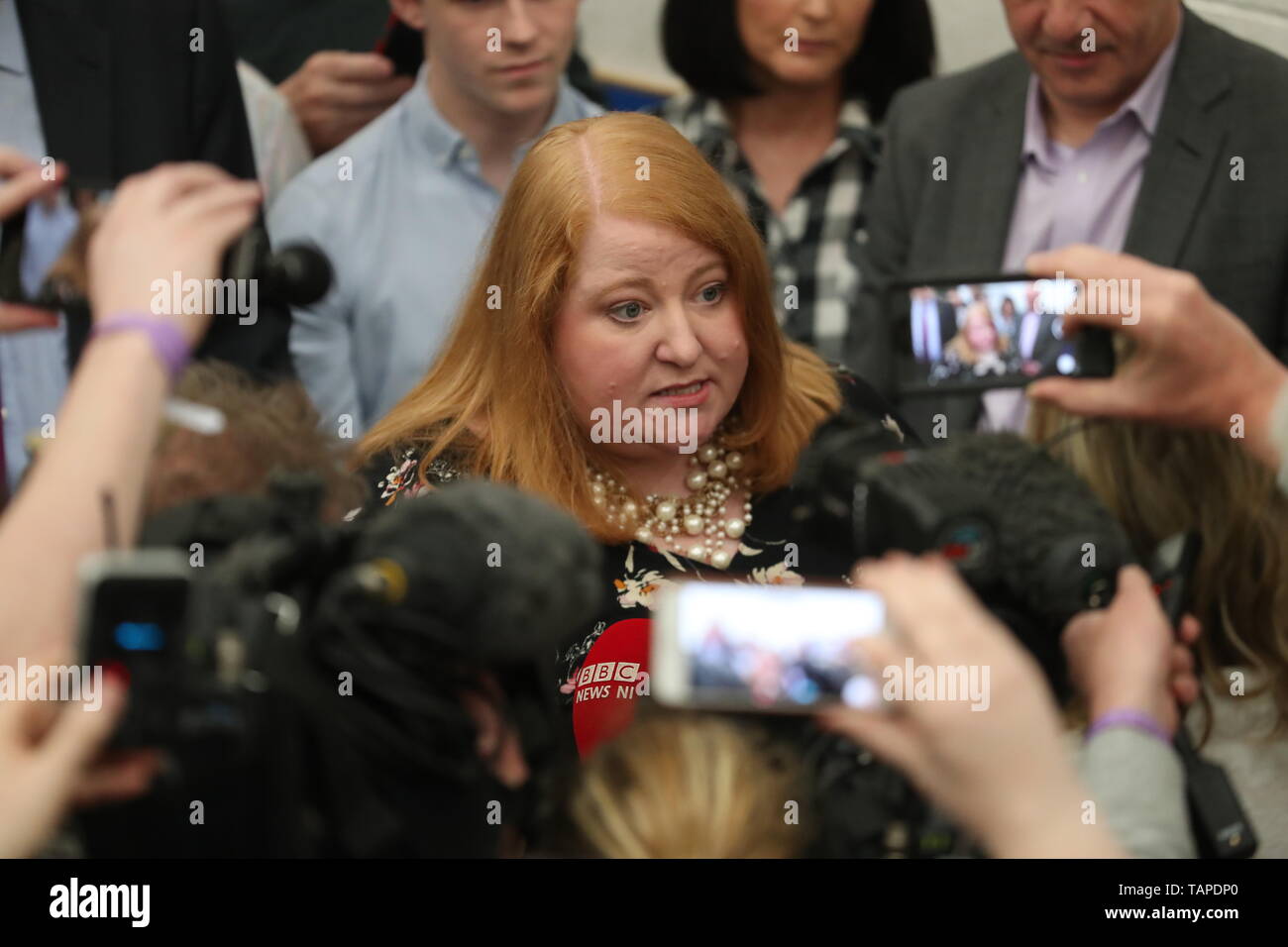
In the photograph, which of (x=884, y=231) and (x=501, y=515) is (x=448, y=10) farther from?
(x=501, y=515)

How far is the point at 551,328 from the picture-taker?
2.12 metres

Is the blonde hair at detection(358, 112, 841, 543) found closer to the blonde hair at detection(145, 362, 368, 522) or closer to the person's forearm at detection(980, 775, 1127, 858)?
the blonde hair at detection(145, 362, 368, 522)

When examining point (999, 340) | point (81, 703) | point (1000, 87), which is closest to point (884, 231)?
point (1000, 87)

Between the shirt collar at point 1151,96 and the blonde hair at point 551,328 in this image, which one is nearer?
the blonde hair at point 551,328

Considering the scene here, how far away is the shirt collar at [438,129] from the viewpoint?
8.48 ft

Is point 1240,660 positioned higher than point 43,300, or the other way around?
point 43,300

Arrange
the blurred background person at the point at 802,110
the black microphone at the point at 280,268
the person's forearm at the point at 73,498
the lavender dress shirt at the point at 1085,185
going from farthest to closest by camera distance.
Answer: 1. the blurred background person at the point at 802,110
2. the lavender dress shirt at the point at 1085,185
3. the black microphone at the point at 280,268
4. the person's forearm at the point at 73,498

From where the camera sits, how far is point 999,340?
152 cm

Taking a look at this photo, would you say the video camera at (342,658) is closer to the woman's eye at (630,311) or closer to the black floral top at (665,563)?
the black floral top at (665,563)

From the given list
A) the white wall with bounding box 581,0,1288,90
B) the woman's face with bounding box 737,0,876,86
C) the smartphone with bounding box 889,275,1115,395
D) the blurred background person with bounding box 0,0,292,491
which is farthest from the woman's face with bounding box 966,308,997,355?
the white wall with bounding box 581,0,1288,90

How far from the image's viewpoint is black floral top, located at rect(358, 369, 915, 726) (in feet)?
6.34

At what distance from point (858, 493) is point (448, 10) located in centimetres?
150

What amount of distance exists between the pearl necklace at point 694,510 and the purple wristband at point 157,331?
849 mm

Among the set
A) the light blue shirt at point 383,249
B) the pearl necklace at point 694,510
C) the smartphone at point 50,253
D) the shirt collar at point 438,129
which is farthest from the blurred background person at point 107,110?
the smartphone at point 50,253
